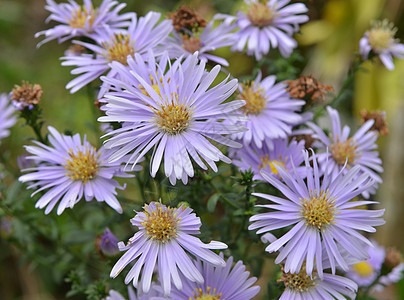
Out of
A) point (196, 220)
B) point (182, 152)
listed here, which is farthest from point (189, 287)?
point (182, 152)

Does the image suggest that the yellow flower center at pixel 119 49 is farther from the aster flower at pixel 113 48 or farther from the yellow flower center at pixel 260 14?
the yellow flower center at pixel 260 14

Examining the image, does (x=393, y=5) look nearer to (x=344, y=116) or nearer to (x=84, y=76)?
(x=344, y=116)

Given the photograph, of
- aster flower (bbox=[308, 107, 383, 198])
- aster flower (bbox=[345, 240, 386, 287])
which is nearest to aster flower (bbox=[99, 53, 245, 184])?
aster flower (bbox=[308, 107, 383, 198])

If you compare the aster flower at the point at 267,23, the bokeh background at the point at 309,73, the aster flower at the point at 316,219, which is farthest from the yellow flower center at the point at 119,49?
the bokeh background at the point at 309,73

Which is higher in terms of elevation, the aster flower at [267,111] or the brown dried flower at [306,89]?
the brown dried flower at [306,89]

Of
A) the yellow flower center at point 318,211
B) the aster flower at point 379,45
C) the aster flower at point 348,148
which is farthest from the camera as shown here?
the aster flower at point 379,45

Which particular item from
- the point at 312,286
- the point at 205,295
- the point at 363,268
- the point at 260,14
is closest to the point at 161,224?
the point at 205,295
